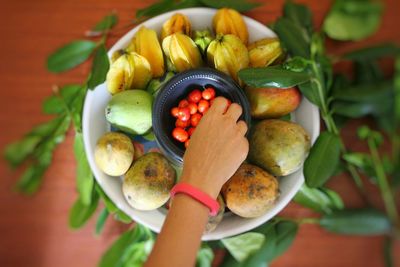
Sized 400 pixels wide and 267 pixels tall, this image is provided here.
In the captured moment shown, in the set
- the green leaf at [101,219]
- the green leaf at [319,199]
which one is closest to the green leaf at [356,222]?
the green leaf at [319,199]

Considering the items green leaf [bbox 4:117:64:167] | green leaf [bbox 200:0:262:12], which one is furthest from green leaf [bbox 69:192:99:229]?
green leaf [bbox 200:0:262:12]

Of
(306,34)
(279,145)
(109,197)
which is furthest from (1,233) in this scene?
(306,34)

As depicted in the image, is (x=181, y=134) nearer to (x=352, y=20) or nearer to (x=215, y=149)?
(x=215, y=149)

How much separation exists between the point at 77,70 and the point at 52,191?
21 cm

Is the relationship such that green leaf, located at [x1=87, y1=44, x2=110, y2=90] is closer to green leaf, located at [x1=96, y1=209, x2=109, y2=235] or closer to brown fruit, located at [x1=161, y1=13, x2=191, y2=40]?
brown fruit, located at [x1=161, y1=13, x2=191, y2=40]

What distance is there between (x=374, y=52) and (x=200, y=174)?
370 mm

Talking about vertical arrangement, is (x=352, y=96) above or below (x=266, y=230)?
above

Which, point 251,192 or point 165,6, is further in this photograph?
point 165,6

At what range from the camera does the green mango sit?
1.71 feet

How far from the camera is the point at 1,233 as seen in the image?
61cm

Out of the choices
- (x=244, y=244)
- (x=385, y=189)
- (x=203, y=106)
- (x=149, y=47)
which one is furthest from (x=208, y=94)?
(x=385, y=189)

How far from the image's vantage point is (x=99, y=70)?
556 millimetres

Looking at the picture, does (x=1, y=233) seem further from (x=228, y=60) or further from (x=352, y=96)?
(x=352, y=96)

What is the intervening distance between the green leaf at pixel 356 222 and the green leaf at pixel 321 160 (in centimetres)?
9
